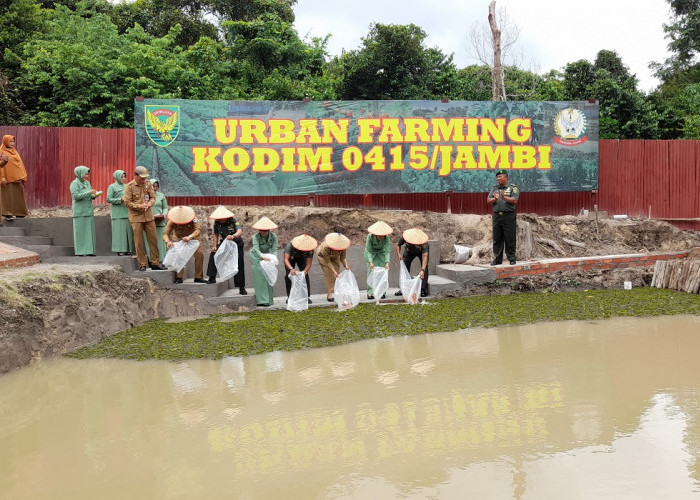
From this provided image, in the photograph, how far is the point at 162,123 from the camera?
11344 millimetres

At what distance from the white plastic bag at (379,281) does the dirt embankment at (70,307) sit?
6.94 feet

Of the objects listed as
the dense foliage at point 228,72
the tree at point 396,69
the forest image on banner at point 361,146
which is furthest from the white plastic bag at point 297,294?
the tree at point 396,69

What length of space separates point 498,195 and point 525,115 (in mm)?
3232

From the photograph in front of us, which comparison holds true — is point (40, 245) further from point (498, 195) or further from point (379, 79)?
point (379, 79)

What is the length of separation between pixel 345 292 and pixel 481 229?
4437 millimetres

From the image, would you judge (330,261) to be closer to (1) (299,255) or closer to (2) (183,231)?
(1) (299,255)

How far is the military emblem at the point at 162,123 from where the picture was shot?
1130 centimetres

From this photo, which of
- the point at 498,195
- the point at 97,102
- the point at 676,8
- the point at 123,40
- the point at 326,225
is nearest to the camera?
the point at 498,195

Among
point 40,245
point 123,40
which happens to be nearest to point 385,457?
point 40,245

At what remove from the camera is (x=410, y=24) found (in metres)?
18.5

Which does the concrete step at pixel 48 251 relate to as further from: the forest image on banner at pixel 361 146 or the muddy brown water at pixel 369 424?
the muddy brown water at pixel 369 424

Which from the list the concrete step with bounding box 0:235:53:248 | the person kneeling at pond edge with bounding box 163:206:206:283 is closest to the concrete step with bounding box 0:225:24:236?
the concrete step with bounding box 0:235:53:248

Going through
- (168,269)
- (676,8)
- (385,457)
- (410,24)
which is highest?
(676,8)

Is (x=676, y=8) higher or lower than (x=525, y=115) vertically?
higher
